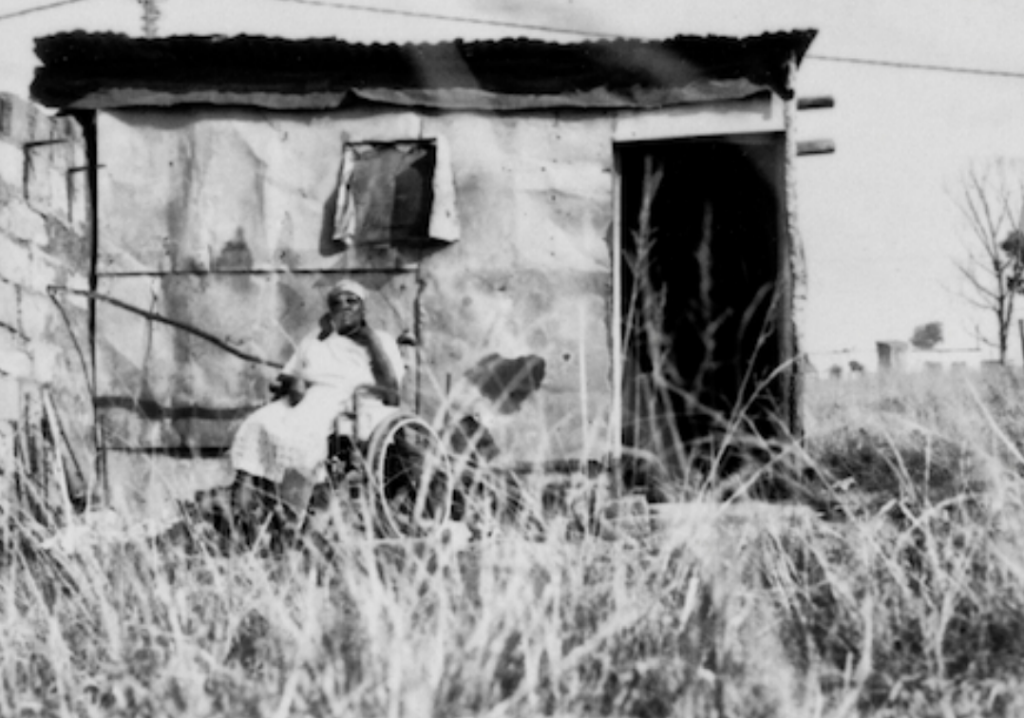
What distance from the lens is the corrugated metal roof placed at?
22.3ft

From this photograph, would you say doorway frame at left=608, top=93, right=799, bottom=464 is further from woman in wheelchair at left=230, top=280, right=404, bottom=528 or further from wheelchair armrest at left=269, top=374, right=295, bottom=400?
wheelchair armrest at left=269, top=374, right=295, bottom=400

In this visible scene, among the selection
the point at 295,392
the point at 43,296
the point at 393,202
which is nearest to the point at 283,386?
the point at 295,392

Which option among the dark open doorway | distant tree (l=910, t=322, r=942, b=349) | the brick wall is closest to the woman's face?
the brick wall

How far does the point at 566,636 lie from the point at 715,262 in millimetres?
6501

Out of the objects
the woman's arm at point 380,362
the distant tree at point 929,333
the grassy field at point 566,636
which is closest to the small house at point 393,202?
the woman's arm at point 380,362

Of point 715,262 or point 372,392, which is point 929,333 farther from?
point 372,392

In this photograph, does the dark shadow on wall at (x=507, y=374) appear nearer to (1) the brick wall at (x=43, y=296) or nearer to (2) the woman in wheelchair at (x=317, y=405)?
(2) the woman in wheelchair at (x=317, y=405)

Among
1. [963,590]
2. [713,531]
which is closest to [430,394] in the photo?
[713,531]

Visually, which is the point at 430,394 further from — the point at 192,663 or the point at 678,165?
the point at 192,663

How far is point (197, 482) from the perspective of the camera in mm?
6895

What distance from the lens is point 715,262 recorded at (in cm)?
859

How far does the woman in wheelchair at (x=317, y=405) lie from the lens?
16.7ft

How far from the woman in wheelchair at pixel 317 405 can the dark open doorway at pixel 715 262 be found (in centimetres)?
150

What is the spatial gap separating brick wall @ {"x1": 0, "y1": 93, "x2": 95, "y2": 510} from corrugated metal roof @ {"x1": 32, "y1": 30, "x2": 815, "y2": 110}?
477 millimetres
